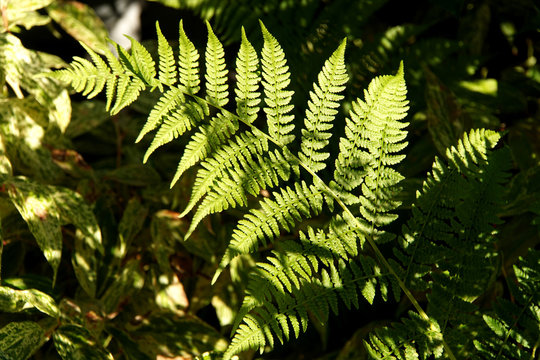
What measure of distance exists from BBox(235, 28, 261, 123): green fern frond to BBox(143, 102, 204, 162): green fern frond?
0.29 feet

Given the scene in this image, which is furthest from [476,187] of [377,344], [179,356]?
[179,356]

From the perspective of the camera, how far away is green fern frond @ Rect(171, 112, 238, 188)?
3.11ft

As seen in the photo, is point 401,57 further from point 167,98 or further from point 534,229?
point 167,98

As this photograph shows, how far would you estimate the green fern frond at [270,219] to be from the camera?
3.00 ft

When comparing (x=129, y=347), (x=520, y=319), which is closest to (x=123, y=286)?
(x=129, y=347)

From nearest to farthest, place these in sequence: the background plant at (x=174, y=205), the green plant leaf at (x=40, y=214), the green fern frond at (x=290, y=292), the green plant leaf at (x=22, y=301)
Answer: the green fern frond at (x=290, y=292), the green plant leaf at (x=22, y=301), the green plant leaf at (x=40, y=214), the background plant at (x=174, y=205)

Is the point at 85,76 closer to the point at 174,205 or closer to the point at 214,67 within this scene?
the point at 214,67

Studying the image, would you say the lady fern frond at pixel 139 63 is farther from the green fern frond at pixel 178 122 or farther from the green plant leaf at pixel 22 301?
the green plant leaf at pixel 22 301

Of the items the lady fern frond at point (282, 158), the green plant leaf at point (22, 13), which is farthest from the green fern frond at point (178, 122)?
the green plant leaf at point (22, 13)

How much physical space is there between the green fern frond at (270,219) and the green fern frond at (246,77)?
0.62 ft

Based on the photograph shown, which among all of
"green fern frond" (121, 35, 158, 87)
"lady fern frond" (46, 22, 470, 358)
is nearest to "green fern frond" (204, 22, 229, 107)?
"lady fern frond" (46, 22, 470, 358)

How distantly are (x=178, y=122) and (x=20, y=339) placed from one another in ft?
2.05

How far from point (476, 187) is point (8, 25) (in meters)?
1.28

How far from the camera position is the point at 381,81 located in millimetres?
969
